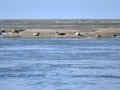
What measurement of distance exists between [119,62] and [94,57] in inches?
162

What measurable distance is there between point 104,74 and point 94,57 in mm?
10366

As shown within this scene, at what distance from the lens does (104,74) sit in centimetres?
3262

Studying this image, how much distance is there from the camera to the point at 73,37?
69250mm

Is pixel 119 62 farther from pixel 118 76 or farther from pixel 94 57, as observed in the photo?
pixel 118 76

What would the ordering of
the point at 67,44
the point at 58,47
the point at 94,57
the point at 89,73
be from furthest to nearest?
1. the point at 67,44
2. the point at 58,47
3. the point at 94,57
4. the point at 89,73

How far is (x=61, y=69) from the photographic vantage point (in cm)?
3497

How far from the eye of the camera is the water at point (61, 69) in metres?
28.5

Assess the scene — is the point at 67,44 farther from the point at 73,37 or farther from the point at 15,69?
the point at 15,69

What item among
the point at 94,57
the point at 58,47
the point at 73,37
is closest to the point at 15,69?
the point at 94,57

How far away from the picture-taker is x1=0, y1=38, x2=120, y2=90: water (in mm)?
28500

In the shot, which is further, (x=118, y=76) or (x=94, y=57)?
(x=94, y=57)

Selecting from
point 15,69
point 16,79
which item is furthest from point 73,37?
point 16,79

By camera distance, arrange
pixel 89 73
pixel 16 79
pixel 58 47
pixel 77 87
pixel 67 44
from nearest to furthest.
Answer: pixel 77 87 → pixel 16 79 → pixel 89 73 → pixel 58 47 → pixel 67 44

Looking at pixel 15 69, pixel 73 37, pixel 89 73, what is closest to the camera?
pixel 89 73
